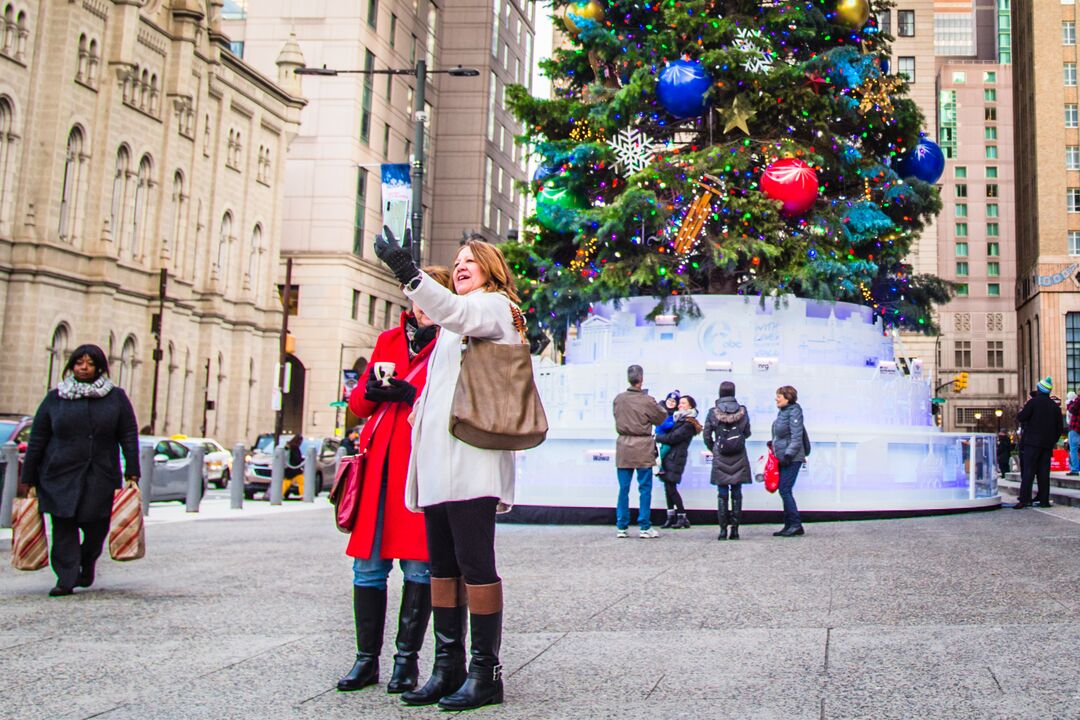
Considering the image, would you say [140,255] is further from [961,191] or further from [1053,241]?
[961,191]

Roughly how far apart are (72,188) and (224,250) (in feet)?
35.4

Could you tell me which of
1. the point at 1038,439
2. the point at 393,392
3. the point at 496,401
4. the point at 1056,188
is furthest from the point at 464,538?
the point at 1056,188

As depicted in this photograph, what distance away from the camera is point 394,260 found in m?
4.31

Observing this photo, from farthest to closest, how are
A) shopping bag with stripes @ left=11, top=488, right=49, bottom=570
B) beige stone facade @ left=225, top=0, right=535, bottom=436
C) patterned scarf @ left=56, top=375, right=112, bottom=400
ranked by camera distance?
beige stone facade @ left=225, top=0, right=535, bottom=436, patterned scarf @ left=56, top=375, right=112, bottom=400, shopping bag with stripes @ left=11, top=488, right=49, bottom=570

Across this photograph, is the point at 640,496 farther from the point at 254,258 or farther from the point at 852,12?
the point at 254,258

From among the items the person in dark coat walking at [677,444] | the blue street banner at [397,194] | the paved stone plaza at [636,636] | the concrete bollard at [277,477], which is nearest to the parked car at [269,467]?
the concrete bollard at [277,477]

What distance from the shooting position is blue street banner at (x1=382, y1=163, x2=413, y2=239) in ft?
49.6

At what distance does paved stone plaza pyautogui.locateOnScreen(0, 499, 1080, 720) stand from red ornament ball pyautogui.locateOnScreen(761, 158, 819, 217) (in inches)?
284

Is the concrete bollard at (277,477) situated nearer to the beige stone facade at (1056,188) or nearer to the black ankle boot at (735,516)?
the black ankle boot at (735,516)

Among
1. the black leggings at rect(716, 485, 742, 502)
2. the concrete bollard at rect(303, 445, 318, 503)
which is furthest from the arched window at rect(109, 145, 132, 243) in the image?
the black leggings at rect(716, 485, 742, 502)

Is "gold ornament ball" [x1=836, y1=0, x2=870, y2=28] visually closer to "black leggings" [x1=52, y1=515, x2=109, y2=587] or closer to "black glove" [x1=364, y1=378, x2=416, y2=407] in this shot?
"black leggings" [x1=52, y1=515, x2=109, y2=587]

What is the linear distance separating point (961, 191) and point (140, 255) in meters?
104

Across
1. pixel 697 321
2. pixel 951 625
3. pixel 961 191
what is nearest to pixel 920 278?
pixel 697 321

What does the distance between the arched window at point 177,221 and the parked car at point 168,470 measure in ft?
68.8
